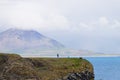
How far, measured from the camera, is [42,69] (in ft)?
295

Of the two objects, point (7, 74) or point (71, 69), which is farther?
point (71, 69)

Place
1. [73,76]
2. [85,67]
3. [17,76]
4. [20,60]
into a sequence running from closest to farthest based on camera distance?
1. [17,76]
2. [20,60]
3. [73,76]
4. [85,67]

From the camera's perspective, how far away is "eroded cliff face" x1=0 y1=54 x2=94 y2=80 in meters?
78.9

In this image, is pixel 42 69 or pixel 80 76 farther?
pixel 80 76

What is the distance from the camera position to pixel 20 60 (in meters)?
83.9

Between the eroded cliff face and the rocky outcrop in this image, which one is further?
the rocky outcrop

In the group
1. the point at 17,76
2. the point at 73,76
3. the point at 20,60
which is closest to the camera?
the point at 17,76

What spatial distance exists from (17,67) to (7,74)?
9.89ft

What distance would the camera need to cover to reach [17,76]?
78438 millimetres

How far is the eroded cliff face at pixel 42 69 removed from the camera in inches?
3105

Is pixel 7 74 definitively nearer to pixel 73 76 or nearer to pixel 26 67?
pixel 26 67

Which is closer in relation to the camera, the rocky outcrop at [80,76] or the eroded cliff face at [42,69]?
the eroded cliff face at [42,69]

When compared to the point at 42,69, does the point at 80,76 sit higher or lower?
lower

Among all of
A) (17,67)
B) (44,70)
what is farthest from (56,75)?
(17,67)
